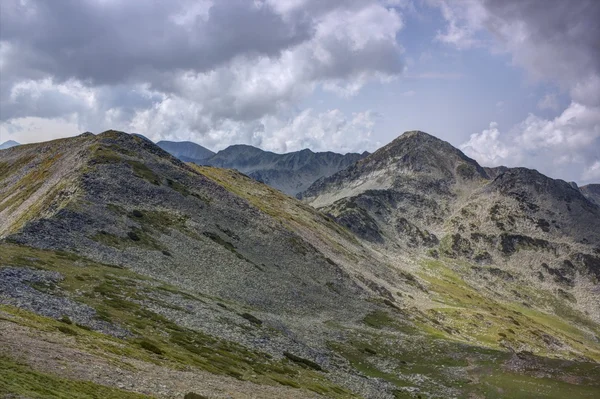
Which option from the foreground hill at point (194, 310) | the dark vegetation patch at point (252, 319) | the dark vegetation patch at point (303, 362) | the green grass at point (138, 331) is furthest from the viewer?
the dark vegetation patch at point (252, 319)

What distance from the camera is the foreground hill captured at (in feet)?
108

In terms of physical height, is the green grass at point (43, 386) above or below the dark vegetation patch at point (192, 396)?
above

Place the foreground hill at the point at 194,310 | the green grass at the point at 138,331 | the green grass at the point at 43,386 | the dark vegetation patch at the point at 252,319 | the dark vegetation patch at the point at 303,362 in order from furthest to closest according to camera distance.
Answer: the dark vegetation patch at the point at 252,319 < the dark vegetation patch at the point at 303,362 < the green grass at the point at 138,331 < the foreground hill at the point at 194,310 < the green grass at the point at 43,386

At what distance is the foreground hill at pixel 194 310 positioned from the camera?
108 ft

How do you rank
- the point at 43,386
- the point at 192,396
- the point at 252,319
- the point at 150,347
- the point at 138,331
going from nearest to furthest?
the point at 43,386
the point at 192,396
the point at 150,347
the point at 138,331
the point at 252,319

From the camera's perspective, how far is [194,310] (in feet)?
193

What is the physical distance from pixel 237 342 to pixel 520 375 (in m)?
43.8

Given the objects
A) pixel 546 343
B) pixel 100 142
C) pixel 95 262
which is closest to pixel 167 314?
pixel 95 262

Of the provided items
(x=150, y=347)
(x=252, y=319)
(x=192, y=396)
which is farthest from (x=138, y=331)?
(x=252, y=319)

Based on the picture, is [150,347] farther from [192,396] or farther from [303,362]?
[303,362]

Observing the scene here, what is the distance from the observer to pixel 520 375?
64500 mm

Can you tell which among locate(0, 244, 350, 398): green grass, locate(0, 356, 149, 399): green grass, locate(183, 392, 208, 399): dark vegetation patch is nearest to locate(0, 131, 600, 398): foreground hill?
locate(0, 356, 149, 399): green grass

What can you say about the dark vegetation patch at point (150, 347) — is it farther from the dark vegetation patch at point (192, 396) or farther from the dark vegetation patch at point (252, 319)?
the dark vegetation patch at point (252, 319)

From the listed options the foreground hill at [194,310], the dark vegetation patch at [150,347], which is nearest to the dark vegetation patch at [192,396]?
the foreground hill at [194,310]
